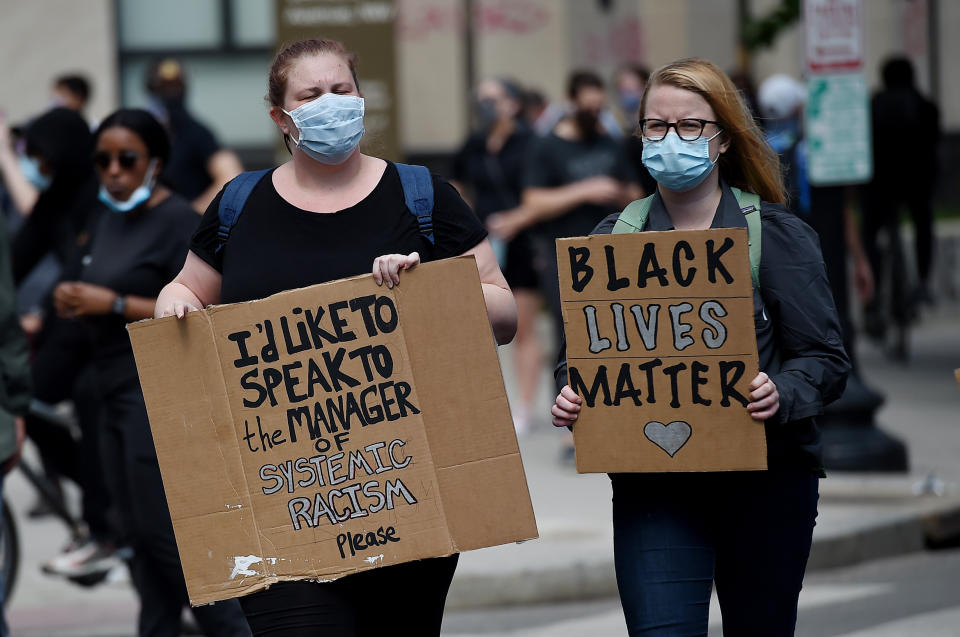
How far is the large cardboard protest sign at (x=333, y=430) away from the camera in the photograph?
147 inches

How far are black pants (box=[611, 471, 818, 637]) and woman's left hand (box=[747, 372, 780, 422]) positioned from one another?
0.18 meters

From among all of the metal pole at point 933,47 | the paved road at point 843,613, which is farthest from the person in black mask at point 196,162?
the metal pole at point 933,47

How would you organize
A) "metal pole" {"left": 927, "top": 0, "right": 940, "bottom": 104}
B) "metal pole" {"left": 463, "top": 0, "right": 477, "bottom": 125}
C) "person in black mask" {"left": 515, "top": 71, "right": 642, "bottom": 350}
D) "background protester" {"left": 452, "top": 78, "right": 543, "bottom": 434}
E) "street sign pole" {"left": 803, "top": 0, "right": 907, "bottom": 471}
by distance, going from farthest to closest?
1. "metal pole" {"left": 927, "top": 0, "right": 940, "bottom": 104}
2. "metal pole" {"left": 463, "top": 0, "right": 477, "bottom": 125}
3. "background protester" {"left": 452, "top": 78, "right": 543, "bottom": 434}
4. "person in black mask" {"left": 515, "top": 71, "right": 642, "bottom": 350}
5. "street sign pole" {"left": 803, "top": 0, "right": 907, "bottom": 471}

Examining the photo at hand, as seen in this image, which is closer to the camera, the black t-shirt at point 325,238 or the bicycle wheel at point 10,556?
the black t-shirt at point 325,238

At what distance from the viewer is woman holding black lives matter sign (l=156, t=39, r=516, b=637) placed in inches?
148

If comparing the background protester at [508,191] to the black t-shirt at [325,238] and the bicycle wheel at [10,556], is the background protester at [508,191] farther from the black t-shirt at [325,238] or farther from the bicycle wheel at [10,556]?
the black t-shirt at [325,238]

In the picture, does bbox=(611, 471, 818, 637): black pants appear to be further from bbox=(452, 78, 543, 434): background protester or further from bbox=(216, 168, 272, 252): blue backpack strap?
bbox=(452, 78, 543, 434): background protester

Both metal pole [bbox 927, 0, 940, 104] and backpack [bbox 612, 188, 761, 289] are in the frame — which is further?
metal pole [bbox 927, 0, 940, 104]

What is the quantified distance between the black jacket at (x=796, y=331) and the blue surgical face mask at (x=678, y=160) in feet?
0.48

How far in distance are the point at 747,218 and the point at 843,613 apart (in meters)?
3.10

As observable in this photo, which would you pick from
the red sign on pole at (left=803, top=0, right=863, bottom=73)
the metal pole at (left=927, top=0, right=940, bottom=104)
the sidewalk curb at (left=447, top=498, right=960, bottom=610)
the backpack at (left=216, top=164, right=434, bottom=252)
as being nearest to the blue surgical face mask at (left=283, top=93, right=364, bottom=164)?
the backpack at (left=216, top=164, right=434, bottom=252)

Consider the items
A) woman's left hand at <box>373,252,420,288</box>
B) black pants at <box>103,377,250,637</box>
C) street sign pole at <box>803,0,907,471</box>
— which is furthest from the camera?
street sign pole at <box>803,0,907,471</box>

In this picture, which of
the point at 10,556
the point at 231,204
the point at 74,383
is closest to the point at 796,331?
the point at 231,204

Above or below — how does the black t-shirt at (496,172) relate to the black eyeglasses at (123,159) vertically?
below
